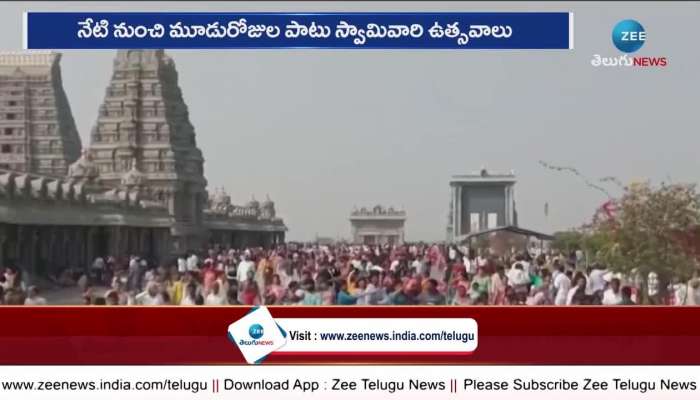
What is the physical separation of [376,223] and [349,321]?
56 cm

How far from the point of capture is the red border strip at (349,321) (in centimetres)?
481

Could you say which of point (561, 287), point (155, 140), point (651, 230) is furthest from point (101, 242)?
point (651, 230)

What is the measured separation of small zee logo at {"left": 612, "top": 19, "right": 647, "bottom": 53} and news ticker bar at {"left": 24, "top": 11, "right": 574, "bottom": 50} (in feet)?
0.82

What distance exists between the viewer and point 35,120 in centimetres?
484

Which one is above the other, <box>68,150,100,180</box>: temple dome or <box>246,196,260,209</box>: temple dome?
<box>68,150,100,180</box>: temple dome

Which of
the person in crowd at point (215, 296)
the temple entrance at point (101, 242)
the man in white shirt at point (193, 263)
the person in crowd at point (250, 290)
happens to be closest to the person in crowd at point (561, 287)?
the person in crowd at point (250, 290)

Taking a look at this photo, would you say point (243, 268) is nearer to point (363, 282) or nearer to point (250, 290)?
point (250, 290)

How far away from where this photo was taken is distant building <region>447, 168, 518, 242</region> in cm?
485

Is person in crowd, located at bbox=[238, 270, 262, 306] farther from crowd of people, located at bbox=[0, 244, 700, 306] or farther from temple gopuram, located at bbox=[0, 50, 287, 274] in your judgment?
temple gopuram, located at bbox=[0, 50, 287, 274]

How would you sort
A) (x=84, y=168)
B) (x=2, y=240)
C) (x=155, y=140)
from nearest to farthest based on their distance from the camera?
(x=2, y=240) < (x=84, y=168) < (x=155, y=140)

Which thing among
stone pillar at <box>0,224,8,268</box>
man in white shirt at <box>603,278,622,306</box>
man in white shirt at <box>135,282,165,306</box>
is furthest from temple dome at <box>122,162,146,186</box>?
man in white shirt at <box>603,278,622,306</box>

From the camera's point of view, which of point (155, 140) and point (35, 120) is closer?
point (35, 120)

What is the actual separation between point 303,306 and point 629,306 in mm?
1793
